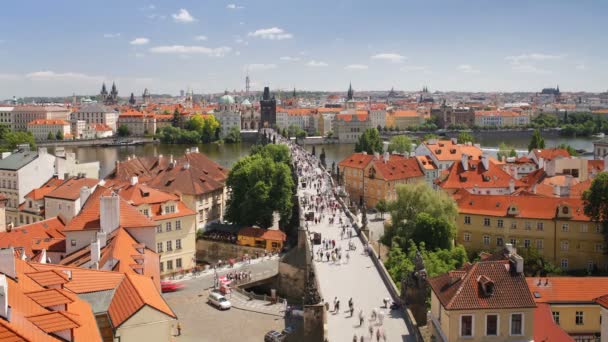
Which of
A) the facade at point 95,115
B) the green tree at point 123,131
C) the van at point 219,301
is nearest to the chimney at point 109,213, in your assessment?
the van at point 219,301

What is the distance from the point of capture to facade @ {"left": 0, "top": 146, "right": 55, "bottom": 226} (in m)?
42.2

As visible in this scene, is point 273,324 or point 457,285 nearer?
point 457,285

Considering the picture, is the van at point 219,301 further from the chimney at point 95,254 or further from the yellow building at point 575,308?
the yellow building at point 575,308

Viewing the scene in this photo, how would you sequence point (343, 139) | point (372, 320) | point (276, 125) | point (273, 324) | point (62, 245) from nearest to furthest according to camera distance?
1. point (372, 320)
2. point (273, 324)
3. point (62, 245)
4. point (343, 139)
5. point (276, 125)

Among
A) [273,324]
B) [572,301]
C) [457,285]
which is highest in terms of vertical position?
[457,285]

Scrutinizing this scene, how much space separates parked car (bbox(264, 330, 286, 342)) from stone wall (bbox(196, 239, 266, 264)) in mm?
11578

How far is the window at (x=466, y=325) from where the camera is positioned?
1720cm

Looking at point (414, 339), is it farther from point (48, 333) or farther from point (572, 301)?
point (48, 333)

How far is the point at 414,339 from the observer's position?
61.7ft

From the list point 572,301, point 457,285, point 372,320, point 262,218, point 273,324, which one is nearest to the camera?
point 457,285

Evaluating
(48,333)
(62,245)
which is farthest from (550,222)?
(48,333)

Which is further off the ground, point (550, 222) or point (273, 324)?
point (550, 222)

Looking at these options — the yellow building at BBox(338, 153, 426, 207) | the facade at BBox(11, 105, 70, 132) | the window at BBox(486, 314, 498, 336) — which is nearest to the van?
the window at BBox(486, 314, 498, 336)

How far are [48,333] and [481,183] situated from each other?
37.9 metres
